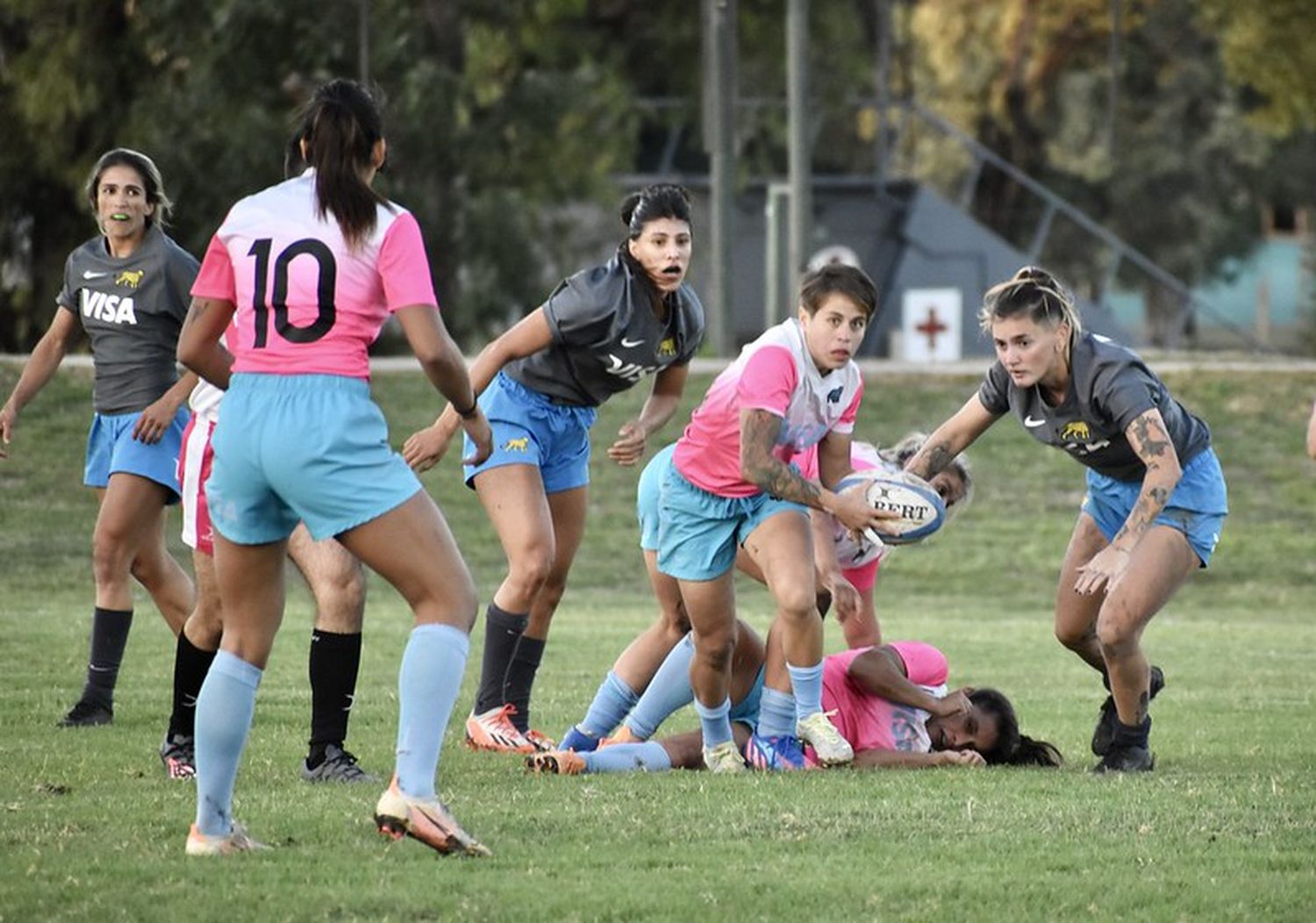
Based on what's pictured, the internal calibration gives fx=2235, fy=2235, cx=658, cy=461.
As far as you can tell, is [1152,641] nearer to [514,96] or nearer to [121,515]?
[121,515]

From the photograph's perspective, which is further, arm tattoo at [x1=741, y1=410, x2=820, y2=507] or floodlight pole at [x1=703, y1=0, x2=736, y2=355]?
floodlight pole at [x1=703, y1=0, x2=736, y2=355]

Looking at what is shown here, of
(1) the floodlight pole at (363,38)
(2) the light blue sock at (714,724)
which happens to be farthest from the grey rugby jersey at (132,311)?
(1) the floodlight pole at (363,38)

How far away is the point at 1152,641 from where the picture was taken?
572 inches

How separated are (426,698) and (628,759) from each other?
2341 millimetres

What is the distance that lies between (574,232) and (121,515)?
84.1 ft

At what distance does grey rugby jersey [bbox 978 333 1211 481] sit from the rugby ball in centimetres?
46

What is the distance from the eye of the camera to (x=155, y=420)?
870cm

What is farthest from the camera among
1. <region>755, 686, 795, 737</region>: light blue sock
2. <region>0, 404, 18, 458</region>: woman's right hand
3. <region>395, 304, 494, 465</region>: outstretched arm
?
<region>0, 404, 18, 458</region>: woman's right hand

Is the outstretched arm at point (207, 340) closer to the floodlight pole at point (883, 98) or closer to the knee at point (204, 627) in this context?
the knee at point (204, 627)

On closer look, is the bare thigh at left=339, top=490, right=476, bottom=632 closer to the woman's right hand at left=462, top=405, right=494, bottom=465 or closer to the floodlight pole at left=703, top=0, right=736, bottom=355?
the woman's right hand at left=462, top=405, right=494, bottom=465

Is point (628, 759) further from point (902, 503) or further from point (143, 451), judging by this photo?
point (143, 451)

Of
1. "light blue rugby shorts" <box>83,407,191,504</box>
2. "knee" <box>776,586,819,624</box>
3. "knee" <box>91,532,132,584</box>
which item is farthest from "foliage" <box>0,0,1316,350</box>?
"knee" <box>776,586,819,624</box>

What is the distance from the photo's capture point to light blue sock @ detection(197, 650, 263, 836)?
596 cm

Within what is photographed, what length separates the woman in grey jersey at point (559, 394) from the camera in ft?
28.2
